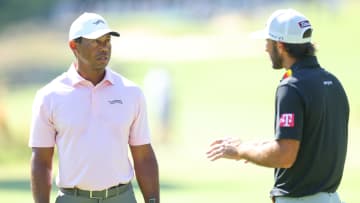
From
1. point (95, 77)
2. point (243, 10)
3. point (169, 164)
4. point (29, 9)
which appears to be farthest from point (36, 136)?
point (29, 9)

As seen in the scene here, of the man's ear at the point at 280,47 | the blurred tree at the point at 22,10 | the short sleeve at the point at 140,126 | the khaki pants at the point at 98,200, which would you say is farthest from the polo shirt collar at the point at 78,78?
the blurred tree at the point at 22,10

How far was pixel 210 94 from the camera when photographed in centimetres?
4434

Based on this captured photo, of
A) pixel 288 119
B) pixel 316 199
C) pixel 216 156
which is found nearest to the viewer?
pixel 288 119

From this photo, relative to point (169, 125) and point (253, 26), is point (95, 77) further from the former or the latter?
point (253, 26)

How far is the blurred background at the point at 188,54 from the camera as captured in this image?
3553cm

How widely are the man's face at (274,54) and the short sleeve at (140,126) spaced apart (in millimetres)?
917

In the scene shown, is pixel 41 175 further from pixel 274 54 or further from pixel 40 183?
pixel 274 54

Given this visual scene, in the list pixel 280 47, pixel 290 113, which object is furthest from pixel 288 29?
pixel 290 113

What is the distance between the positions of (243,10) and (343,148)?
4279 cm

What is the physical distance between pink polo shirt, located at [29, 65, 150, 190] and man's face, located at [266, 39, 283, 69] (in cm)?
97

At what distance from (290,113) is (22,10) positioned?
155ft

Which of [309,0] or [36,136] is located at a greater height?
[309,0]

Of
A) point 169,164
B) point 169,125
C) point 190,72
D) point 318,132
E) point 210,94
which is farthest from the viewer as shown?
point 190,72

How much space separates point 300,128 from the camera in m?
7.54
